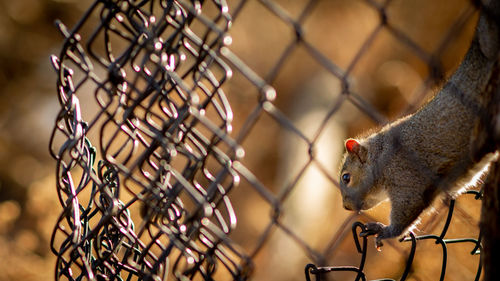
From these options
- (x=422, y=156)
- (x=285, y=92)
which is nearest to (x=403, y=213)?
(x=422, y=156)

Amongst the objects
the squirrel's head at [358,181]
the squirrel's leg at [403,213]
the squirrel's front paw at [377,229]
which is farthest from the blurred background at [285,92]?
the squirrel's front paw at [377,229]

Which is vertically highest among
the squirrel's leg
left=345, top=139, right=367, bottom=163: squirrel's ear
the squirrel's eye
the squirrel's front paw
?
left=345, top=139, right=367, bottom=163: squirrel's ear

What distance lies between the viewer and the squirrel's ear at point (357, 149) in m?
2.15

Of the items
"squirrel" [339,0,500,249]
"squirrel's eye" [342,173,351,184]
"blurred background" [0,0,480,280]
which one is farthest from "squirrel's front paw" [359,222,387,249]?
"blurred background" [0,0,480,280]

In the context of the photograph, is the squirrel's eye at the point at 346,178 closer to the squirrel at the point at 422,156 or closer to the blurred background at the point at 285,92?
the squirrel at the point at 422,156

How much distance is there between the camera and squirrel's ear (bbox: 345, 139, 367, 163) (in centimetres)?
215

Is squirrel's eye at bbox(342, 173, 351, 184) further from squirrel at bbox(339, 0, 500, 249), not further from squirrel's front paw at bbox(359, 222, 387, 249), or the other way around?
squirrel's front paw at bbox(359, 222, 387, 249)

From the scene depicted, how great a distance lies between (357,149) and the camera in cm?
217

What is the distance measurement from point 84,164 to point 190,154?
32 centimetres

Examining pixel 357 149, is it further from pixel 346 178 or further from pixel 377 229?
pixel 377 229

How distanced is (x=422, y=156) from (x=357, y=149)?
424 mm

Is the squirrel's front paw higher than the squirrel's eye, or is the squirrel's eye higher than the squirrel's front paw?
the squirrel's eye

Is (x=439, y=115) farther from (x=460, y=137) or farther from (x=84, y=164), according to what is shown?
(x=84, y=164)

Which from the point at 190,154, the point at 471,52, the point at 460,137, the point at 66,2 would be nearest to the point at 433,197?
the point at 460,137
